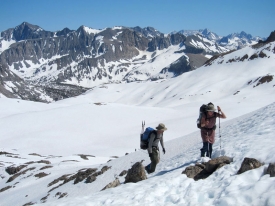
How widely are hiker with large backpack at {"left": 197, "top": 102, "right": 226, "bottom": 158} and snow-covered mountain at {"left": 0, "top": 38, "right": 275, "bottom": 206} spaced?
0.66 meters

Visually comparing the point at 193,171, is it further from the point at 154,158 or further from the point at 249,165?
the point at 154,158

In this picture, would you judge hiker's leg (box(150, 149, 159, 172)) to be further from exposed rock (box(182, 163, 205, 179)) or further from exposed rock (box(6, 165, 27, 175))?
exposed rock (box(6, 165, 27, 175))

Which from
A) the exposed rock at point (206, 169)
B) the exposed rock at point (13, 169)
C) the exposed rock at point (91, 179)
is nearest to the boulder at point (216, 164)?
the exposed rock at point (206, 169)

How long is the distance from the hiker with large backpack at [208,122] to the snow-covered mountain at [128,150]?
0.66m

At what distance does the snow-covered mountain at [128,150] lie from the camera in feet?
29.5

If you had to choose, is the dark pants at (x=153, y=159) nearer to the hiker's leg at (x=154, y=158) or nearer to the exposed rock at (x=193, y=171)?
the hiker's leg at (x=154, y=158)

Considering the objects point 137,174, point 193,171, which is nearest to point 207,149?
point 193,171

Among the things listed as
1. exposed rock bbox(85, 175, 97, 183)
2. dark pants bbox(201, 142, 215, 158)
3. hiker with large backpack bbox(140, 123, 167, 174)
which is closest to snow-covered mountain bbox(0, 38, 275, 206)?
exposed rock bbox(85, 175, 97, 183)

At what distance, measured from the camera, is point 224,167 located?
10.1 m

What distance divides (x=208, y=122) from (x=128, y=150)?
29573 mm

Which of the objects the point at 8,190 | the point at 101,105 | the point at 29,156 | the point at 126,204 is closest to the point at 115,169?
the point at 126,204

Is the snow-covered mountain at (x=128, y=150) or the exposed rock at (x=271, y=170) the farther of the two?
the snow-covered mountain at (x=128, y=150)

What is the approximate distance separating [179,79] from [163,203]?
14463cm

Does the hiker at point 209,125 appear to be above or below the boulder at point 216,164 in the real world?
above
